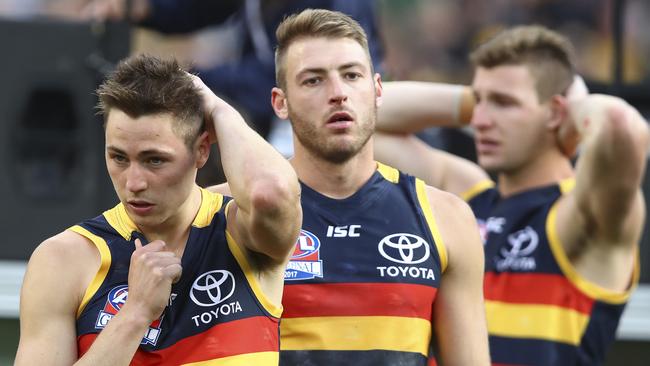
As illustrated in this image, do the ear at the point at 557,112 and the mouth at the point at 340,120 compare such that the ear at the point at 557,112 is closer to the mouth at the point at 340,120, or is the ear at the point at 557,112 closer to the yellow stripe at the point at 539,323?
the yellow stripe at the point at 539,323

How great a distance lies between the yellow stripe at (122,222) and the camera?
132 inches

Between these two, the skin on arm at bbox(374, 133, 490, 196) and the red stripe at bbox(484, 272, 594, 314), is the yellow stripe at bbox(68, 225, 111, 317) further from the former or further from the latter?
the red stripe at bbox(484, 272, 594, 314)

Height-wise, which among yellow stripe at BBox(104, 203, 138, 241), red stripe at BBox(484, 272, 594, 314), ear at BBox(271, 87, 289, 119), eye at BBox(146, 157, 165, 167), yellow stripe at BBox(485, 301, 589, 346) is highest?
ear at BBox(271, 87, 289, 119)

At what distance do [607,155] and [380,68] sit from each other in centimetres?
155

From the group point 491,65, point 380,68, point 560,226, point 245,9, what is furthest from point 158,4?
point 560,226

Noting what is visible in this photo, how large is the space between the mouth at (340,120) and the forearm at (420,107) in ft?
4.13

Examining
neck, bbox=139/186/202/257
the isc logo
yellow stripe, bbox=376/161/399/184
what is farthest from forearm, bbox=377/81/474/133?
neck, bbox=139/186/202/257

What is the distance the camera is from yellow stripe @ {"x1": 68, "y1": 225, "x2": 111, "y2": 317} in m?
3.21

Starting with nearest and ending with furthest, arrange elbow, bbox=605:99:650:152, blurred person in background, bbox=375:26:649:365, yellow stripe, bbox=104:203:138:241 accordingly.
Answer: yellow stripe, bbox=104:203:138:241 < elbow, bbox=605:99:650:152 < blurred person in background, bbox=375:26:649:365

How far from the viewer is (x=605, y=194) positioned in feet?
16.1

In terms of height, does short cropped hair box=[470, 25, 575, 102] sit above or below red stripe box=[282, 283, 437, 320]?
above

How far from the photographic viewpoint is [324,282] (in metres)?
3.82

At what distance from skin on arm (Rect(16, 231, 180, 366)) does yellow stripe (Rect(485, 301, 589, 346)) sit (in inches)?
86.3

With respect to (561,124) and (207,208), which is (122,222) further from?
(561,124)
